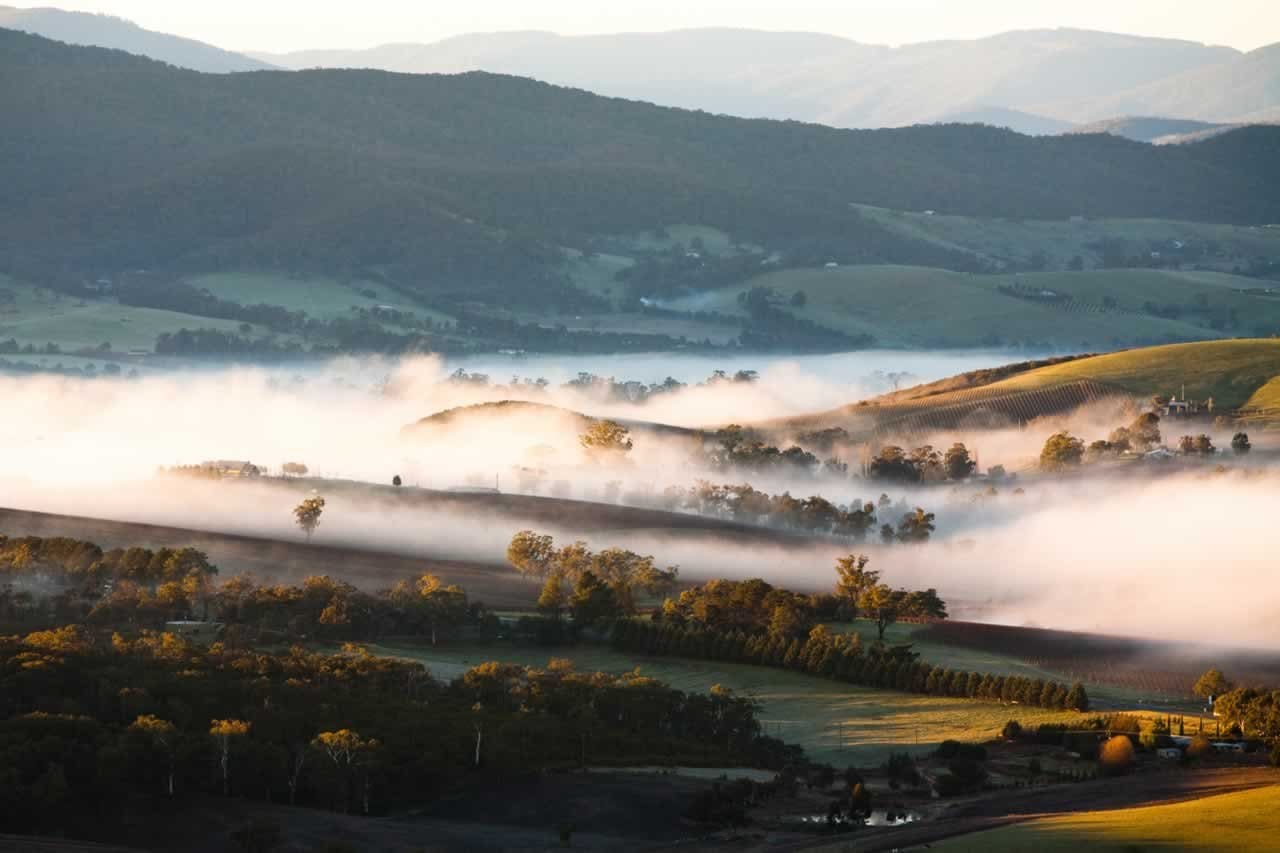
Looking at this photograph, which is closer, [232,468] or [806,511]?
[806,511]

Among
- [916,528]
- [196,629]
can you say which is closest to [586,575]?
[196,629]

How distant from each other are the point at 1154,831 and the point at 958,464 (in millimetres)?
125683

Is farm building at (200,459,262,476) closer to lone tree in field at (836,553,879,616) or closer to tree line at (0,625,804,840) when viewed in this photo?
lone tree in field at (836,553,879,616)

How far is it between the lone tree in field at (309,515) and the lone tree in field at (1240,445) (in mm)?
70247

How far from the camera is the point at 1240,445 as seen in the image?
184 meters

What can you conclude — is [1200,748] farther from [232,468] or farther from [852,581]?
[232,468]

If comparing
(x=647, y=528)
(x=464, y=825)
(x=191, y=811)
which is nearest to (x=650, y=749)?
(x=464, y=825)

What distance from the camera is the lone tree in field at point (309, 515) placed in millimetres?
147000

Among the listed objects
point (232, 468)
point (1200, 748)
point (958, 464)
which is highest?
point (958, 464)

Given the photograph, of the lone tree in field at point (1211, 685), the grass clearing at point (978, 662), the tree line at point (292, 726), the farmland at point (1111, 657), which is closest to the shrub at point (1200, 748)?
the grass clearing at point (978, 662)

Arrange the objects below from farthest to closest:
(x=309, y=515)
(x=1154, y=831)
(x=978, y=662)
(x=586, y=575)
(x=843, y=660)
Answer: (x=309, y=515) < (x=586, y=575) < (x=978, y=662) < (x=843, y=660) < (x=1154, y=831)

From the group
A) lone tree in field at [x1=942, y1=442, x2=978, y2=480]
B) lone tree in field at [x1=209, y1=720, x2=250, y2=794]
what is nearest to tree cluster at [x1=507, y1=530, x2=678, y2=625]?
lone tree in field at [x1=209, y1=720, x2=250, y2=794]

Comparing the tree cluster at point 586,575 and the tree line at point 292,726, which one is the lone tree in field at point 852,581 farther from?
the tree line at point 292,726

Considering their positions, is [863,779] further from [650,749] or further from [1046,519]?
Answer: [1046,519]
